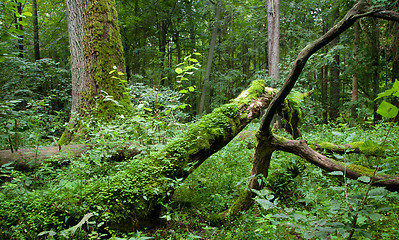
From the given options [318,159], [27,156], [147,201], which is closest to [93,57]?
[27,156]

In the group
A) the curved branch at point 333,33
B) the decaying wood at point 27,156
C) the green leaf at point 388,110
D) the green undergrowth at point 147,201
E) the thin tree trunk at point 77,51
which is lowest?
the green undergrowth at point 147,201

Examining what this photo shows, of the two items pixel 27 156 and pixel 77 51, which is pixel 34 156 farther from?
pixel 77 51

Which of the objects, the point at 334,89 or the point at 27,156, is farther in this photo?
the point at 334,89

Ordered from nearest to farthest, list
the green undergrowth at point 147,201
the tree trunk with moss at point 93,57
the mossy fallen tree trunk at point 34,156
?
the green undergrowth at point 147,201 → the mossy fallen tree trunk at point 34,156 → the tree trunk with moss at point 93,57

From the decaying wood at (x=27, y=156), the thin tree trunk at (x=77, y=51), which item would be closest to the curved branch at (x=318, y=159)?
the decaying wood at (x=27, y=156)

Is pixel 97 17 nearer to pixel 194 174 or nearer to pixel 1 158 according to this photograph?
pixel 1 158

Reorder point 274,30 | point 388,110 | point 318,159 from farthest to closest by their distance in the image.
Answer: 1. point 274,30
2. point 318,159
3. point 388,110

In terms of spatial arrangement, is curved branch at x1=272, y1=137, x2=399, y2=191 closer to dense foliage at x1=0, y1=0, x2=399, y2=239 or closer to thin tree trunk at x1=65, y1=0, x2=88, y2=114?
dense foliage at x1=0, y1=0, x2=399, y2=239

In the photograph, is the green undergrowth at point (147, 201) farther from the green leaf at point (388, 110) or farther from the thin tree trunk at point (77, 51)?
the thin tree trunk at point (77, 51)

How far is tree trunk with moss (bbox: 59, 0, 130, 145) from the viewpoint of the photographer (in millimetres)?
5535

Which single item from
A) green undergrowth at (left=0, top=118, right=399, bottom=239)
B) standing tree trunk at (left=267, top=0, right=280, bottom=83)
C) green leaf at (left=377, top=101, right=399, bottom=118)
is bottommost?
green undergrowth at (left=0, top=118, right=399, bottom=239)

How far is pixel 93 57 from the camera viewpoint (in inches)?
221

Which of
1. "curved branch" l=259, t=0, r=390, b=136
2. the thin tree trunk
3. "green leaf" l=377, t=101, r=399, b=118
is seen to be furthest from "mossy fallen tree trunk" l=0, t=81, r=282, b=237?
the thin tree trunk

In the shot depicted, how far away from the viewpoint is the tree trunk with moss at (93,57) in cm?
554
